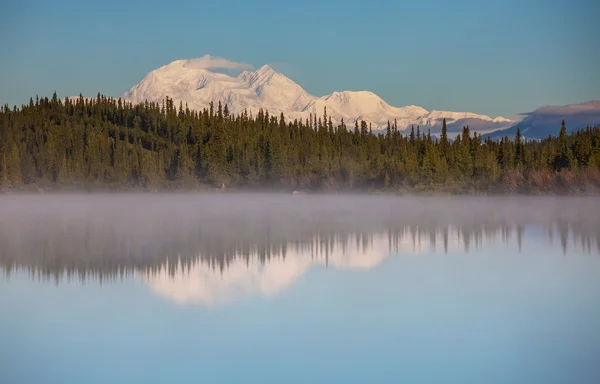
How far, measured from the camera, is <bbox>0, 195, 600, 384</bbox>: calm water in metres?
9.56

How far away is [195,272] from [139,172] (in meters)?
126

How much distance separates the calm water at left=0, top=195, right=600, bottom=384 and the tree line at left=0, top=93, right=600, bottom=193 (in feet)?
175

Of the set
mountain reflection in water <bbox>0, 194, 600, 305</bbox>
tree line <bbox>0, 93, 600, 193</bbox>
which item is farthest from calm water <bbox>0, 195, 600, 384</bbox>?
tree line <bbox>0, 93, 600, 193</bbox>

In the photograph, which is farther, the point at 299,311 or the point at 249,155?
the point at 249,155

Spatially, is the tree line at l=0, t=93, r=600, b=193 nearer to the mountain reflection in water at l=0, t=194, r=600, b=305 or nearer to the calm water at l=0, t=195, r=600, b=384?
the mountain reflection in water at l=0, t=194, r=600, b=305

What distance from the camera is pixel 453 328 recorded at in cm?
1155

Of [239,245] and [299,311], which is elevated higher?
[239,245]

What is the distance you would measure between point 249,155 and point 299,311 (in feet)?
371

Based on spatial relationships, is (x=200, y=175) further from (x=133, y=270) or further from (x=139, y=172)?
(x=133, y=270)

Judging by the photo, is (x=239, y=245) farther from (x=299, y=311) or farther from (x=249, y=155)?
(x=249, y=155)

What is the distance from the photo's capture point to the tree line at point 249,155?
83.7m

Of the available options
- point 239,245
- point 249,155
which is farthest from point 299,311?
point 249,155

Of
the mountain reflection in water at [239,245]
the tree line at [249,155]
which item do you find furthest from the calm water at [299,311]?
the tree line at [249,155]

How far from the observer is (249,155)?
4931 inches
